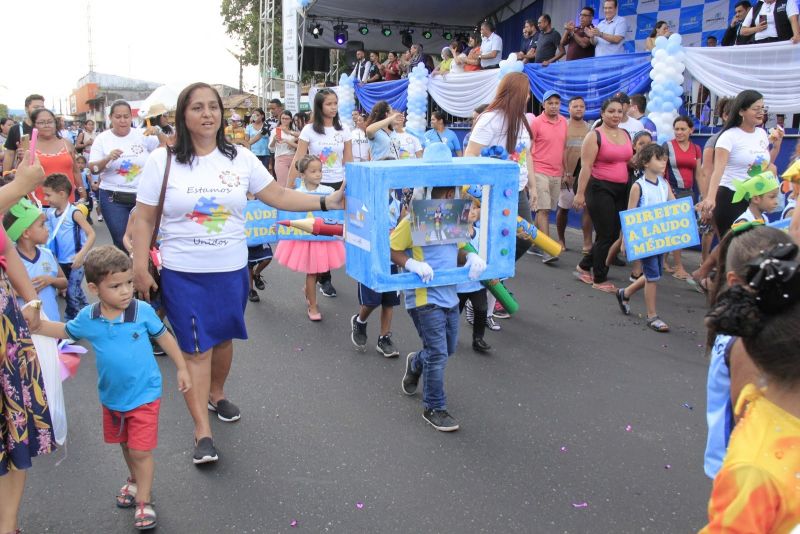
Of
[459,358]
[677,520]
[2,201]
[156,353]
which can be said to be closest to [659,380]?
[459,358]

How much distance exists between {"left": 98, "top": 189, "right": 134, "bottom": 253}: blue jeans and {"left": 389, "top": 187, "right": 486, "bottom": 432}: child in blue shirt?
323cm

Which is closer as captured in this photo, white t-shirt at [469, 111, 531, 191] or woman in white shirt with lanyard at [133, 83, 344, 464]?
woman in white shirt with lanyard at [133, 83, 344, 464]

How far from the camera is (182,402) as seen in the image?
434cm

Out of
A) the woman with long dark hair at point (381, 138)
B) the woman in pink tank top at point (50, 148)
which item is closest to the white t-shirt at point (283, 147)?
the woman with long dark hair at point (381, 138)

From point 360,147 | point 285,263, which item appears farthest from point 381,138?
point 285,263

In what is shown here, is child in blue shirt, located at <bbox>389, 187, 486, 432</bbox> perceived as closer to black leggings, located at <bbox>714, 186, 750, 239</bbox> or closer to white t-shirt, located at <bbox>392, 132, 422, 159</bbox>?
black leggings, located at <bbox>714, 186, 750, 239</bbox>

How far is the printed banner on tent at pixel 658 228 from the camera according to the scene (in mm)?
5766

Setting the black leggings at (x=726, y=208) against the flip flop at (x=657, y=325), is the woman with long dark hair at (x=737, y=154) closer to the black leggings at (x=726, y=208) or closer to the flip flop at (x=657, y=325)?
the black leggings at (x=726, y=208)

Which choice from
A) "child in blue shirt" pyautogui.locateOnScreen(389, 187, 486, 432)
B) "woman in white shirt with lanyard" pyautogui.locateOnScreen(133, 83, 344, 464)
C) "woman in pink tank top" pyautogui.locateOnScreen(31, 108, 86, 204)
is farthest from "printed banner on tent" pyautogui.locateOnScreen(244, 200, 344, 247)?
"woman in white shirt with lanyard" pyautogui.locateOnScreen(133, 83, 344, 464)

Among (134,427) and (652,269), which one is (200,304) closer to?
(134,427)

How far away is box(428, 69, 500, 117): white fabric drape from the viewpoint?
12070 mm

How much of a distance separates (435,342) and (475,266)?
2.12 feet

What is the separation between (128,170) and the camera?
19.3ft

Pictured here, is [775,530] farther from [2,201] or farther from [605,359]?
[605,359]
